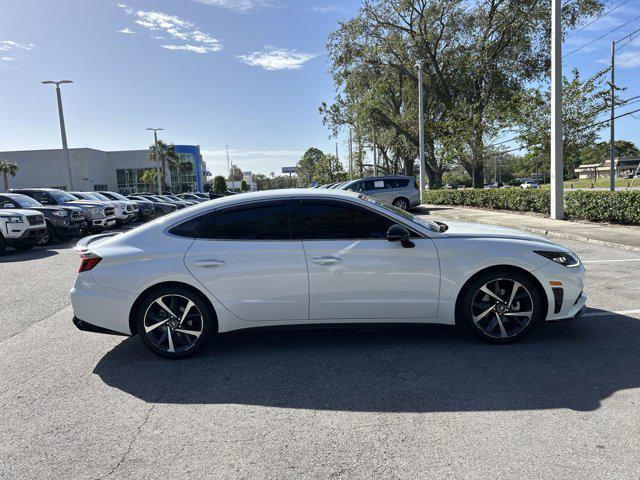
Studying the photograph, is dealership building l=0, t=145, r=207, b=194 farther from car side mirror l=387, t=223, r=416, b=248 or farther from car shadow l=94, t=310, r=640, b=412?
car side mirror l=387, t=223, r=416, b=248

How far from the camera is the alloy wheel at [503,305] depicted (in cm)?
425

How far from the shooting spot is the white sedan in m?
4.18

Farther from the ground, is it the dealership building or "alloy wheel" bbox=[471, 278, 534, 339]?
the dealership building

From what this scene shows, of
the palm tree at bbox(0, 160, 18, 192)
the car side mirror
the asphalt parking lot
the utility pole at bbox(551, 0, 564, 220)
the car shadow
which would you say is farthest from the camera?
the palm tree at bbox(0, 160, 18, 192)

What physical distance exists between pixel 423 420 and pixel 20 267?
1011 cm

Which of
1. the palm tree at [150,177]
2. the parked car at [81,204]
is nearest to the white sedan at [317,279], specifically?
the parked car at [81,204]

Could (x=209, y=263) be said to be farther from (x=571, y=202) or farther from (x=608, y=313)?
(x=571, y=202)

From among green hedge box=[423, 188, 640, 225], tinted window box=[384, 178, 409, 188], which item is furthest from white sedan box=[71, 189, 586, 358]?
tinted window box=[384, 178, 409, 188]

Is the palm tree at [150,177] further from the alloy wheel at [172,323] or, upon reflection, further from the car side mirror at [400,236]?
the car side mirror at [400,236]

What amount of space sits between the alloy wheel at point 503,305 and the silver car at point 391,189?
17375mm

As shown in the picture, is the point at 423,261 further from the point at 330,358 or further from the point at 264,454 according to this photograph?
the point at 264,454

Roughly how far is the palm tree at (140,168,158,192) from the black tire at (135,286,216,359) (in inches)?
3122

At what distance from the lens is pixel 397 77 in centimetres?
3591

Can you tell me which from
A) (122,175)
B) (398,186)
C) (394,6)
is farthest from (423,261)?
(122,175)
